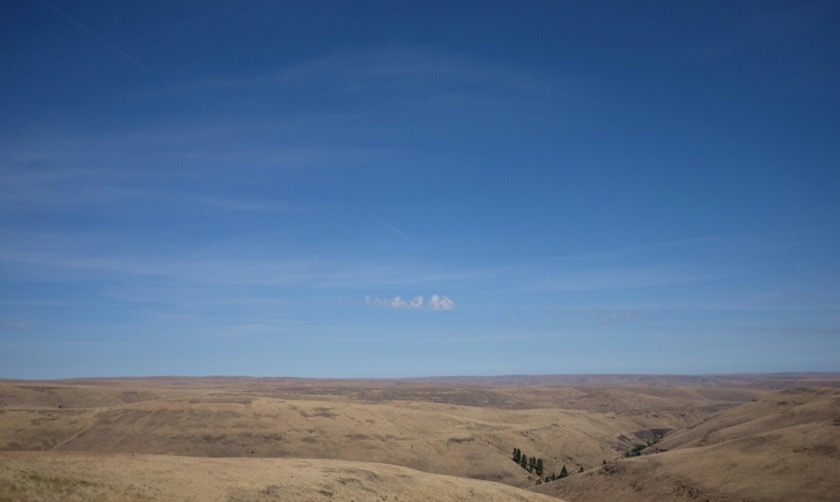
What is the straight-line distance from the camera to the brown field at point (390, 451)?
3119cm

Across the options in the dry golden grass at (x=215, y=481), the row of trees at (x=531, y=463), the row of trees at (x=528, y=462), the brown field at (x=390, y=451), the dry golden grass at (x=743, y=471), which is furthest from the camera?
the row of trees at (x=528, y=462)

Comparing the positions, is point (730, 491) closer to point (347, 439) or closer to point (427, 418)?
point (347, 439)

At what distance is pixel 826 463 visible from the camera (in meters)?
43.3

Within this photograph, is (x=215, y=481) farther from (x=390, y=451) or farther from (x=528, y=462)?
(x=528, y=462)

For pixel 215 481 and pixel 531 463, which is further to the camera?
pixel 531 463

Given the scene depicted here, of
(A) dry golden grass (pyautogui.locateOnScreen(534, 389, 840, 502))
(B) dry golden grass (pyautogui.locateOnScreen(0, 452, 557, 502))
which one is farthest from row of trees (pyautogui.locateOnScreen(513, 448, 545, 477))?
(B) dry golden grass (pyautogui.locateOnScreen(0, 452, 557, 502))

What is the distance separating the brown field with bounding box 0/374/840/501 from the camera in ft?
102

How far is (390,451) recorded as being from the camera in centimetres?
7638

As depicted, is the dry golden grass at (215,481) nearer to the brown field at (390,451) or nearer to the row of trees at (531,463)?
the brown field at (390,451)

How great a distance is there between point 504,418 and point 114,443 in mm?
67001

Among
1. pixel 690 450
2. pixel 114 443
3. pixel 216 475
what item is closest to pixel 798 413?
pixel 690 450

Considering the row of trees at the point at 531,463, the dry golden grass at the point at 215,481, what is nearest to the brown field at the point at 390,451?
the dry golden grass at the point at 215,481

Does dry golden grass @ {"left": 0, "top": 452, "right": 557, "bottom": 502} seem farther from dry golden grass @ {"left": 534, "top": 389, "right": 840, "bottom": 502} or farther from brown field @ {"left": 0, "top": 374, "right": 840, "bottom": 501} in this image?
dry golden grass @ {"left": 534, "top": 389, "right": 840, "bottom": 502}

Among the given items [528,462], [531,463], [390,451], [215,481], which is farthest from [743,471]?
[390,451]
